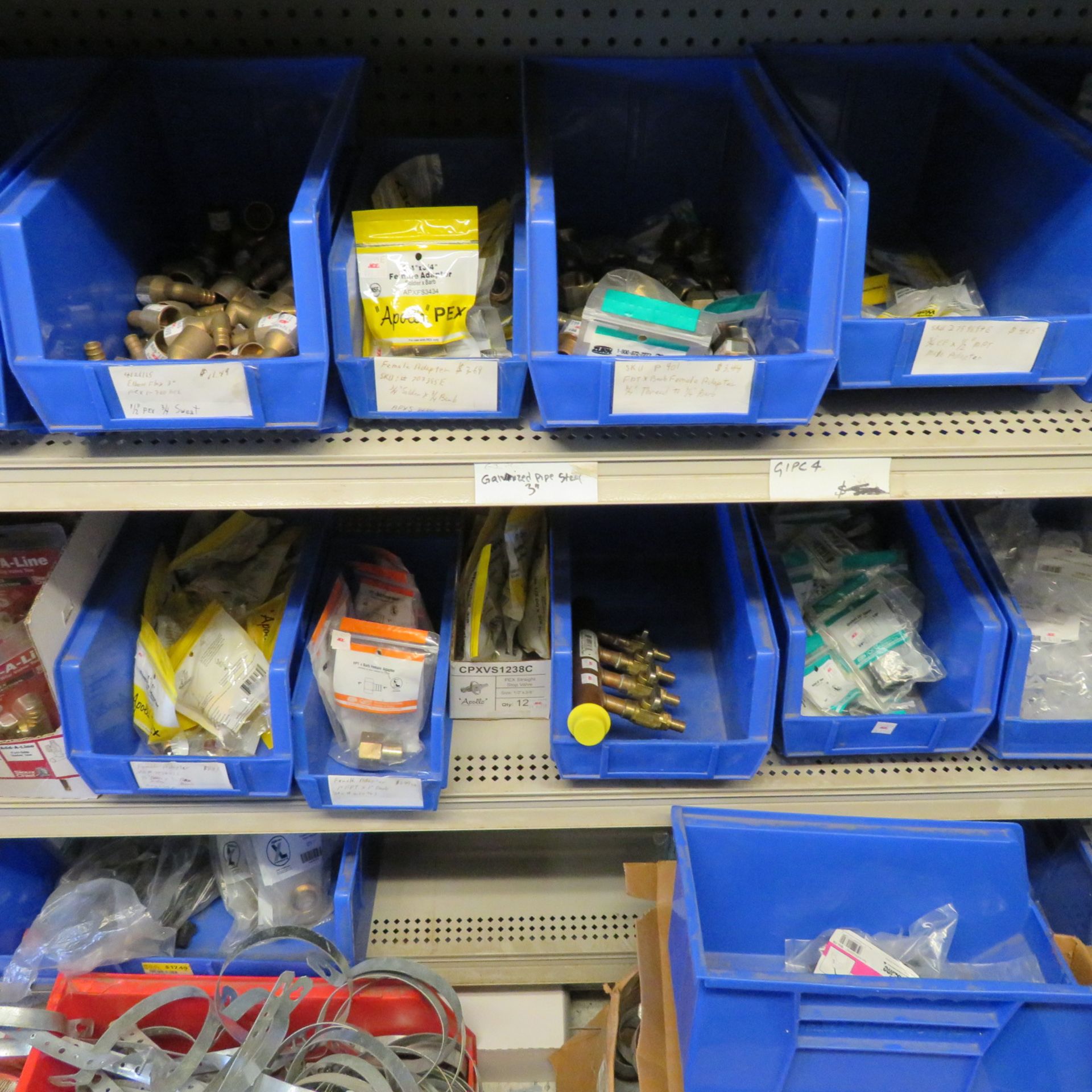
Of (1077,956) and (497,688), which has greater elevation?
(497,688)

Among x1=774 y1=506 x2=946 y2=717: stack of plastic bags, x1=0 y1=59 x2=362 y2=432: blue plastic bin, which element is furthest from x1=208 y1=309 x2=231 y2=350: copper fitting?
x1=774 y1=506 x2=946 y2=717: stack of plastic bags

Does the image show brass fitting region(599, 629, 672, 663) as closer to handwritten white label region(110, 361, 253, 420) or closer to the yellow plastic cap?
the yellow plastic cap

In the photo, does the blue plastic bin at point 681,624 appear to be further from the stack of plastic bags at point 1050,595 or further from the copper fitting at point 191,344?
the copper fitting at point 191,344

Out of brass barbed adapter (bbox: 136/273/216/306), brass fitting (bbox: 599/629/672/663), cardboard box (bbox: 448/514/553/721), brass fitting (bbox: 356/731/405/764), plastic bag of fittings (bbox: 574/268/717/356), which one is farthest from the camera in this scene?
brass fitting (bbox: 599/629/672/663)

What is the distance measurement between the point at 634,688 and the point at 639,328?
543 millimetres

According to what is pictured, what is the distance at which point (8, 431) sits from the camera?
924 millimetres

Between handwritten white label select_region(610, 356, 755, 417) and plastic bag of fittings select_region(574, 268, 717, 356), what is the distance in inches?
3.1

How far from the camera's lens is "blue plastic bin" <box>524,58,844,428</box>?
85 centimetres

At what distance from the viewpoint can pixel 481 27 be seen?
120 cm

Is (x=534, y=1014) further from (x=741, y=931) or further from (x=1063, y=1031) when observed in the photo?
(x=1063, y=1031)

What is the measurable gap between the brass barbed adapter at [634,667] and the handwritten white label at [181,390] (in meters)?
0.66

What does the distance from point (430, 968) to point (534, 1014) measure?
0.69 ft

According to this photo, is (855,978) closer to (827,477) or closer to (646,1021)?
(646,1021)

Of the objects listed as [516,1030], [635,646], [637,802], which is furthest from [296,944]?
[635,646]
